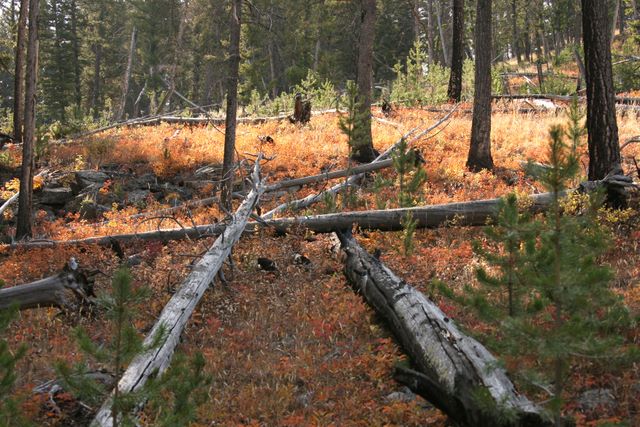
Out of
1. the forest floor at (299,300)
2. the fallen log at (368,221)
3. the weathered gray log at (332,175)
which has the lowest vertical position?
the forest floor at (299,300)

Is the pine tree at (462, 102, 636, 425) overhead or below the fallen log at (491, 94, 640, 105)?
below

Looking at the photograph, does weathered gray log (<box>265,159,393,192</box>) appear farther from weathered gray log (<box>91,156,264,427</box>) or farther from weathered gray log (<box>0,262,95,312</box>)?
weathered gray log (<box>0,262,95,312</box>)

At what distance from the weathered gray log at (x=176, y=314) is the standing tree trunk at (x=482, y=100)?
17.9 feet

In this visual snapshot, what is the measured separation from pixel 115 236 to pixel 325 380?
5.87 metres

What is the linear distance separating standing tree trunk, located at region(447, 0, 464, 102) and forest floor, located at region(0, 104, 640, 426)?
567cm

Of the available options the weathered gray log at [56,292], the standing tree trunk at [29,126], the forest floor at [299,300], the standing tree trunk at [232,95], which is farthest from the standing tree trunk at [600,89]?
the standing tree trunk at [29,126]

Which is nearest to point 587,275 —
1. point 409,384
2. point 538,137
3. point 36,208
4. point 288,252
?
point 409,384

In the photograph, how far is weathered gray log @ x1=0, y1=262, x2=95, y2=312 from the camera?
259 inches

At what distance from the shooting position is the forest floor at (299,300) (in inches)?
182

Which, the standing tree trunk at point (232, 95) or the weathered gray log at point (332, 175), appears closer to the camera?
the standing tree trunk at point (232, 95)

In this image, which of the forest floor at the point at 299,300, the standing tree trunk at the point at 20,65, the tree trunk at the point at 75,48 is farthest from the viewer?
the tree trunk at the point at 75,48

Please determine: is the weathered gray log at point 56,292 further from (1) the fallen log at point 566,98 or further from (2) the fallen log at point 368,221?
(1) the fallen log at point 566,98

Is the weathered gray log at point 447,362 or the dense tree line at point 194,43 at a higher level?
the dense tree line at point 194,43

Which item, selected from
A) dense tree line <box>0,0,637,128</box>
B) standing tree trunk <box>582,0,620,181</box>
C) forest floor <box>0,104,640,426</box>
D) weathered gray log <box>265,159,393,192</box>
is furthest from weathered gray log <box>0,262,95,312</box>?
dense tree line <box>0,0,637,128</box>
